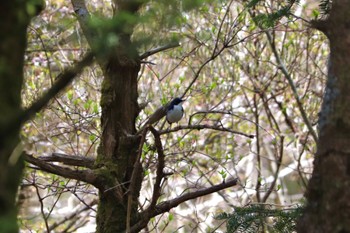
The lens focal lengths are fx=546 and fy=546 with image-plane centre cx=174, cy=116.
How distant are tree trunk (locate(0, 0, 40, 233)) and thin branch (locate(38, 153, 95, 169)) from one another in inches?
55.6

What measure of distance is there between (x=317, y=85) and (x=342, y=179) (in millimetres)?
5297

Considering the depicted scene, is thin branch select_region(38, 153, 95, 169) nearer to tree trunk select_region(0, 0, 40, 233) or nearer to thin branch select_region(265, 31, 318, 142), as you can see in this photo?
tree trunk select_region(0, 0, 40, 233)

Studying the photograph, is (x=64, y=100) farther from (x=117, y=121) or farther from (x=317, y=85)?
(x=317, y=85)

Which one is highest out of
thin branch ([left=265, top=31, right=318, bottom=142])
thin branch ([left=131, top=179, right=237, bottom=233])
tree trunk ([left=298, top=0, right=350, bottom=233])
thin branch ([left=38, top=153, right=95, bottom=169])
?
thin branch ([left=265, top=31, right=318, bottom=142])

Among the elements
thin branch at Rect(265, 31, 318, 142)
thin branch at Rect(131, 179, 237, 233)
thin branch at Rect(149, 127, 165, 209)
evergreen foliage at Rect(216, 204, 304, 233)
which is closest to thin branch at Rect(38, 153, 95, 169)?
thin branch at Rect(131, 179, 237, 233)

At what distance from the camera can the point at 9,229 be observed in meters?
1.08

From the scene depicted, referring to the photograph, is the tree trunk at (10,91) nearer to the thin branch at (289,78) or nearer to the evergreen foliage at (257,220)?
the evergreen foliage at (257,220)

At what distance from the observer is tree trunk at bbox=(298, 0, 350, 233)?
1600 millimetres

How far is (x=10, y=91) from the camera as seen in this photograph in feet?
3.95

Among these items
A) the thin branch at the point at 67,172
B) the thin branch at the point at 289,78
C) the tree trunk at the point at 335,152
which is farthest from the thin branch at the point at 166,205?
the thin branch at the point at 289,78

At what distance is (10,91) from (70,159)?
160cm

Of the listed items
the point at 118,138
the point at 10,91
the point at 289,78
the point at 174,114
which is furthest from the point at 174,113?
the point at 10,91

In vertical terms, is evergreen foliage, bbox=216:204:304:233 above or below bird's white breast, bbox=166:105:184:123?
below

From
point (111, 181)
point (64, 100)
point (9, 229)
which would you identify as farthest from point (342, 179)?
point (64, 100)
